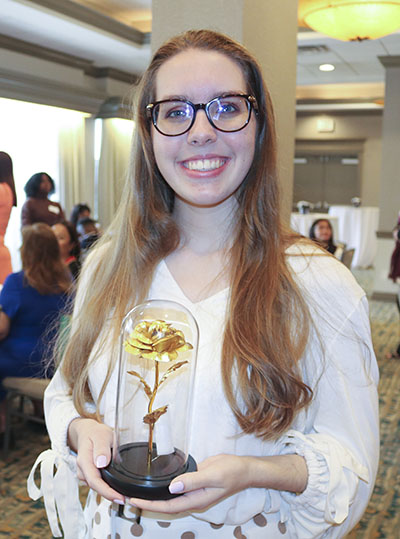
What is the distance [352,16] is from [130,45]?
2.93m

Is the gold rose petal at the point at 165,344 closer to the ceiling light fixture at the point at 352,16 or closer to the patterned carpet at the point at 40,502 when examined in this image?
the patterned carpet at the point at 40,502

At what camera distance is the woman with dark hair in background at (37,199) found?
2730 mm

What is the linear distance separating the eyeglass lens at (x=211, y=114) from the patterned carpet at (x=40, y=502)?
6.94ft

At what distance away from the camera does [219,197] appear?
4.11 ft

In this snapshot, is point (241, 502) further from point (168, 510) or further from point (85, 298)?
point (85, 298)

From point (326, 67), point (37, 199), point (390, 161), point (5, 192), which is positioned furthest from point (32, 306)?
point (326, 67)

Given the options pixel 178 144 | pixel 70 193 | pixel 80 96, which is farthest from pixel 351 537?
pixel 70 193

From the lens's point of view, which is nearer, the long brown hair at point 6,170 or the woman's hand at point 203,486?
the woman's hand at point 203,486

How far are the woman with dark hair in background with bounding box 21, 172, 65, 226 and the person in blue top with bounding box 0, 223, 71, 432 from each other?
29.5 inches

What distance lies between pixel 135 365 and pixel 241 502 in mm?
343

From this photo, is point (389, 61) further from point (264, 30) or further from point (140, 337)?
point (140, 337)

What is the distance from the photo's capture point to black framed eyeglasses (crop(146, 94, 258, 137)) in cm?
122

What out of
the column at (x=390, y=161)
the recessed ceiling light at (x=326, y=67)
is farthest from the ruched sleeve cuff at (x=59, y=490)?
the recessed ceiling light at (x=326, y=67)

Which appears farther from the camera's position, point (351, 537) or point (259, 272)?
point (351, 537)
